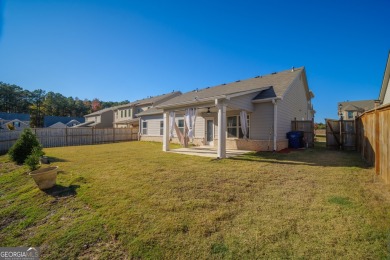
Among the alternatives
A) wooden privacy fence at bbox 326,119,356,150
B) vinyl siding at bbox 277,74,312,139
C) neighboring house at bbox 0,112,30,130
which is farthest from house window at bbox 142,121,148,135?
neighboring house at bbox 0,112,30,130

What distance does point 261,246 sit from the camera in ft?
7.90

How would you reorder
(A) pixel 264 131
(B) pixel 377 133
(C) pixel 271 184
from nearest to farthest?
(C) pixel 271 184 → (B) pixel 377 133 → (A) pixel 264 131

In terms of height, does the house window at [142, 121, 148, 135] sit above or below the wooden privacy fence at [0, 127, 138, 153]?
above

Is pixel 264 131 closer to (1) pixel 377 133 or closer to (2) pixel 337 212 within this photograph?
(1) pixel 377 133

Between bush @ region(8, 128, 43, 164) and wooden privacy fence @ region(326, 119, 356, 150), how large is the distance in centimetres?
1692

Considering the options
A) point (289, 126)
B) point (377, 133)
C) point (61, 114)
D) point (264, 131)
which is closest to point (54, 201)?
point (377, 133)

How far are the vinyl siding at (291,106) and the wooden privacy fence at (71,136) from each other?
720 inches

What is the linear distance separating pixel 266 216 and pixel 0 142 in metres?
18.4

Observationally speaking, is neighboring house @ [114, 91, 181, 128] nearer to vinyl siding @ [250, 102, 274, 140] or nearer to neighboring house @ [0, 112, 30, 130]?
neighboring house @ [0, 112, 30, 130]

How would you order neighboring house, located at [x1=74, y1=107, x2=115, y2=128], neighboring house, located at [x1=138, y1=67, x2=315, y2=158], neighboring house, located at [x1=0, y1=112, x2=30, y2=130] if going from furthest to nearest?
neighboring house, located at [x1=74, y1=107, x2=115, y2=128], neighboring house, located at [x1=0, y1=112, x2=30, y2=130], neighboring house, located at [x1=138, y1=67, x2=315, y2=158]

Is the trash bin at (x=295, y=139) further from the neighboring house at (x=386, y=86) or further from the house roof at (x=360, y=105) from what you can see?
the house roof at (x=360, y=105)

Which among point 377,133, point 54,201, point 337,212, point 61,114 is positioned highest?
point 61,114

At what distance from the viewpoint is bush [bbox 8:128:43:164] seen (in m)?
8.73

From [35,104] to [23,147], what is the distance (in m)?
62.1
